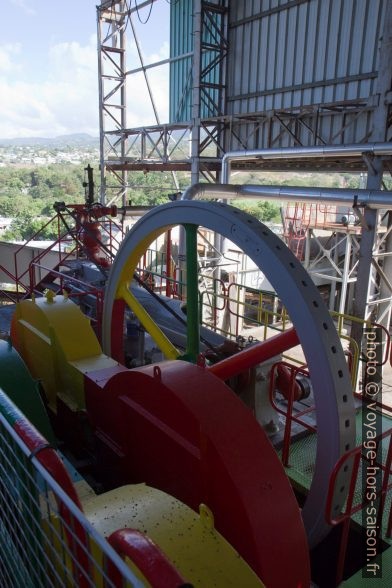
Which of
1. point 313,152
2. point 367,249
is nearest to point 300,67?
point 313,152

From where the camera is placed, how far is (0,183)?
52.8 meters

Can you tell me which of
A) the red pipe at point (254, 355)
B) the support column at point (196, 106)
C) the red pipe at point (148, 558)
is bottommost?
the red pipe at point (254, 355)

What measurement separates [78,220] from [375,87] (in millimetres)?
6093

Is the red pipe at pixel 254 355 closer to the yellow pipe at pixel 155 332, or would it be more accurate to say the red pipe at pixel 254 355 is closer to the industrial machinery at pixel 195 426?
the industrial machinery at pixel 195 426

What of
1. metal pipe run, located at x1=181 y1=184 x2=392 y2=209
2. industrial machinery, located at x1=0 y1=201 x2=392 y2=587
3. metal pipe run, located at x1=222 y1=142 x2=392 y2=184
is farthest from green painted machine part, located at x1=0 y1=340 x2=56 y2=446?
metal pipe run, located at x1=222 y1=142 x2=392 y2=184

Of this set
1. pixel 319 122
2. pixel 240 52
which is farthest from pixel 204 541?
pixel 240 52

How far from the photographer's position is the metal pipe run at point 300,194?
7430 mm

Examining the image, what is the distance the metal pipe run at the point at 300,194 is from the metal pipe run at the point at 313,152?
31.3 inches

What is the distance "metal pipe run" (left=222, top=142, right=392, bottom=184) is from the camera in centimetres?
780

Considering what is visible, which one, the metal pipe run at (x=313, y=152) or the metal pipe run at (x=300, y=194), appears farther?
the metal pipe run at (x=313, y=152)

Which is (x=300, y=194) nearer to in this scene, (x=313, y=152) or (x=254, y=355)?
(x=313, y=152)

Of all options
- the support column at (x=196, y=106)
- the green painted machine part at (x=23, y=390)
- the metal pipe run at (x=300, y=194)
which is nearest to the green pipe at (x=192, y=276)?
the green painted machine part at (x=23, y=390)

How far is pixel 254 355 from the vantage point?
11.0 feet

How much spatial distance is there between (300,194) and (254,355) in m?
6.22
